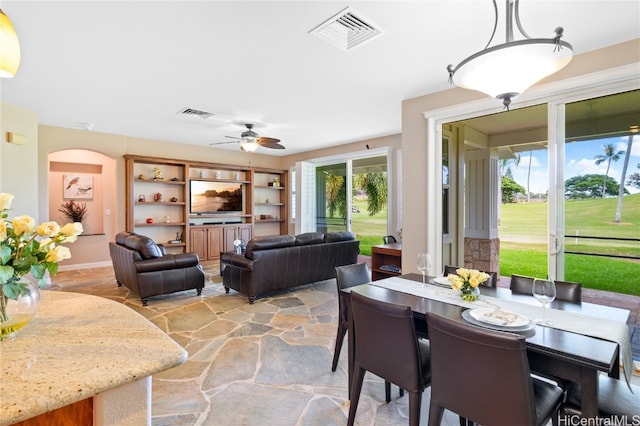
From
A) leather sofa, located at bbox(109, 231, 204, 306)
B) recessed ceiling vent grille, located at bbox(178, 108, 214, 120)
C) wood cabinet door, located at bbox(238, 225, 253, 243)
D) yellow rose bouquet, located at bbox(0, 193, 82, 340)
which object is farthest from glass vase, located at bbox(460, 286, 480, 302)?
wood cabinet door, located at bbox(238, 225, 253, 243)

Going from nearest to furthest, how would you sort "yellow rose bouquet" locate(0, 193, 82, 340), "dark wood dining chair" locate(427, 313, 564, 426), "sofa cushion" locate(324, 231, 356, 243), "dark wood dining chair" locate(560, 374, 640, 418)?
"yellow rose bouquet" locate(0, 193, 82, 340) < "dark wood dining chair" locate(427, 313, 564, 426) < "dark wood dining chair" locate(560, 374, 640, 418) < "sofa cushion" locate(324, 231, 356, 243)

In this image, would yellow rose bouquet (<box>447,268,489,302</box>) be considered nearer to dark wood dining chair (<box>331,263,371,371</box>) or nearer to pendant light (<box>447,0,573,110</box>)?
dark wood dining chair (<box>331,263,371,371</box>)

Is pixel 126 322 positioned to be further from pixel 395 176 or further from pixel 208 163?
pixel 208 163

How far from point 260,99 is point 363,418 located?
3.79 metres

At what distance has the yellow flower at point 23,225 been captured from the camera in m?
1.07

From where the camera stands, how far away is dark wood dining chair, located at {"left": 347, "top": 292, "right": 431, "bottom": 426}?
1648 mm

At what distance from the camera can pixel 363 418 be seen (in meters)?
2.08

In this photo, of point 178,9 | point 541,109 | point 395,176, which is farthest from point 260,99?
A: point 541,109

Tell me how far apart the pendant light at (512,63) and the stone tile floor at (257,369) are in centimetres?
215

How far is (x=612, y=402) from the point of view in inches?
57.0

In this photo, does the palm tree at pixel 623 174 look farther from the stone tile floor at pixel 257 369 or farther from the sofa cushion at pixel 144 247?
the sofa cushion at pixel 144 247

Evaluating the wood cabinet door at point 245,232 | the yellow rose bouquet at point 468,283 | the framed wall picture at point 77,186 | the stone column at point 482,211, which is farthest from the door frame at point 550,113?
the framed wall picture at point 77,186

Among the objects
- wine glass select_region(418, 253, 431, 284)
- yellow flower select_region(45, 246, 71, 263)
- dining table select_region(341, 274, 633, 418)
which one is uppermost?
yellow flower select_region(45, 246, 71, 263)

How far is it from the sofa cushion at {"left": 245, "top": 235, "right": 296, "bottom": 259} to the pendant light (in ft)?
10.4
